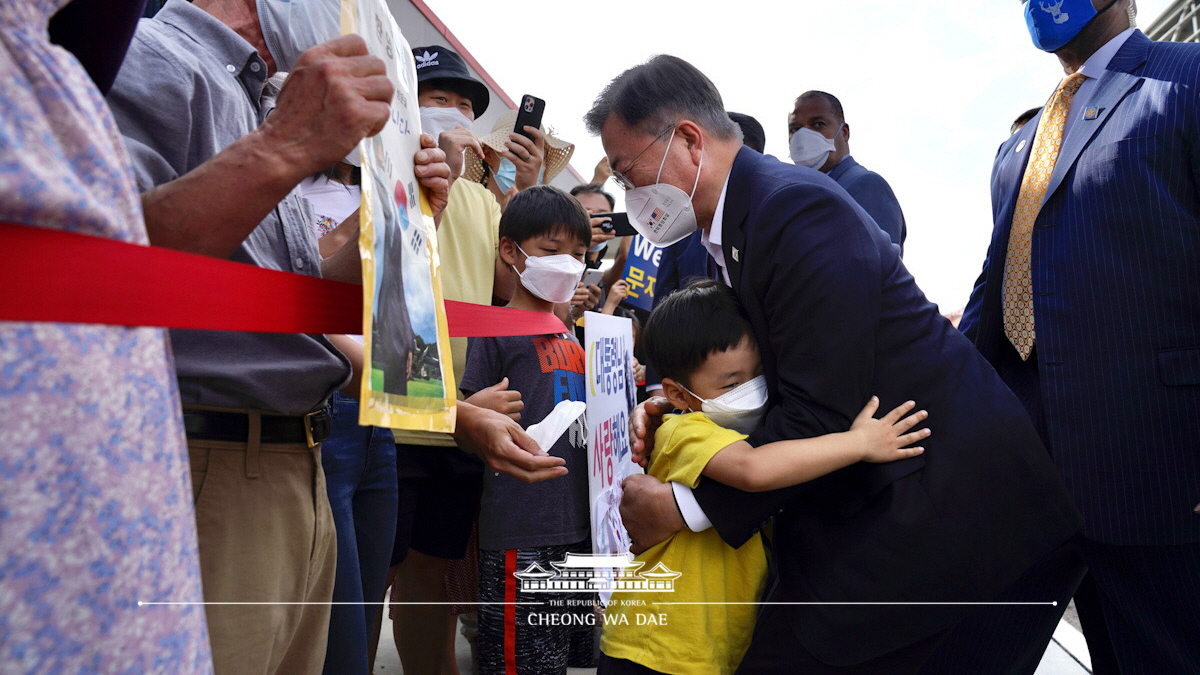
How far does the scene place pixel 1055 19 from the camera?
2180 millimetres

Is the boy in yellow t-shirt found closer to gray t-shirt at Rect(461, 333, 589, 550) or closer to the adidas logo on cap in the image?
gray t-shirt at Rect(461, 333, 589, 550)

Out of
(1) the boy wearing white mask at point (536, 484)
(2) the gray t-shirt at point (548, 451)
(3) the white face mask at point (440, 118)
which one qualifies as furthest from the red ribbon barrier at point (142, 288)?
(3) the white face mask at point (440, 118)

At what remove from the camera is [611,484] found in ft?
7.49

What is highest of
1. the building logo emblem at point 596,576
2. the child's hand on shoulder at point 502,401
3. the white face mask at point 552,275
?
the white face mask at point 552,275

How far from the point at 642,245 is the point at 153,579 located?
3.80 metres

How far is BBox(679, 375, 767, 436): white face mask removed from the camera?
1815 mm

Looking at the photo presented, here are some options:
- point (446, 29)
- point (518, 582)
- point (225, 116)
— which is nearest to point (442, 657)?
point (518, 582)

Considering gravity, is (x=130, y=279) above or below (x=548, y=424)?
above

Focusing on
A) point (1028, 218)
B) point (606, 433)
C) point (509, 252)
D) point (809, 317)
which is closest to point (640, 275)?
point (509, 252)

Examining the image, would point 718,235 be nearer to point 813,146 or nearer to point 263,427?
point 263,427

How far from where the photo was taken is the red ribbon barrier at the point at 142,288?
0.57 m

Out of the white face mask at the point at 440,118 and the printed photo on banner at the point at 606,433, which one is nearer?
the printed photo on banner at the point at 606,433

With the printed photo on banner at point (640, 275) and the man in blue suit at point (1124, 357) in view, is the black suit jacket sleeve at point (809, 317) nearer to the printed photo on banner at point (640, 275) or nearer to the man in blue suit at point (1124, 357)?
the man in blue suit at point (1124, 357)

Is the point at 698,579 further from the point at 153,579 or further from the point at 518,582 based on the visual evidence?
the point at 153,579
